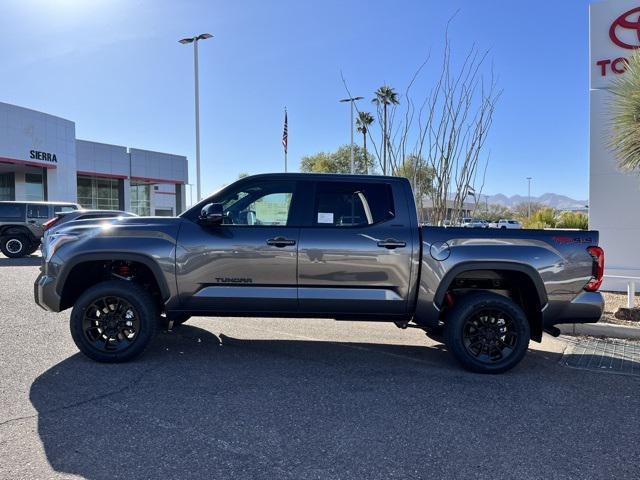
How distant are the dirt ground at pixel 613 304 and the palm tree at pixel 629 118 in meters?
2.26

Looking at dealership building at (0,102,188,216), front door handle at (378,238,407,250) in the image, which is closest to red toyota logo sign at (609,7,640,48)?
front door handle at (378,238,407,250)

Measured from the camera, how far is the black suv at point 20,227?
658 inches

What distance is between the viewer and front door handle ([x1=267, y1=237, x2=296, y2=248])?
4.97m

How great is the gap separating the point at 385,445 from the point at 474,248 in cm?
226

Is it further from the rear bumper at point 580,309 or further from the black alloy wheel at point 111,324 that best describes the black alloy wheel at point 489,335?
the black alloy wheel at point 111,324

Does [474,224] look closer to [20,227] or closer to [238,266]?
[238,266]

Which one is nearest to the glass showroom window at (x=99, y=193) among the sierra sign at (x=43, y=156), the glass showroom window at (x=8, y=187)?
the glass showroom window at (x=8, y=187)

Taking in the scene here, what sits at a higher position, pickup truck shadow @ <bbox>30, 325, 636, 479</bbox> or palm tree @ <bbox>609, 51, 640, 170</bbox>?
palm tree @ <bbox>609, 51, 640, 170</bbox>

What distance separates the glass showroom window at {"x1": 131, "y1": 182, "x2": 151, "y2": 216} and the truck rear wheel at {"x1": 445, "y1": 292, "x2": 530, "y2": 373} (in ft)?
141

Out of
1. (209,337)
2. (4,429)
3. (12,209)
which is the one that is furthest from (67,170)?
(4,429)

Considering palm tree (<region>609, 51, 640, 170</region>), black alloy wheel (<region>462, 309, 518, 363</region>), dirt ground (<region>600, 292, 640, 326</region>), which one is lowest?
dirt ground (<region>600, 292, 640, 326</region>)

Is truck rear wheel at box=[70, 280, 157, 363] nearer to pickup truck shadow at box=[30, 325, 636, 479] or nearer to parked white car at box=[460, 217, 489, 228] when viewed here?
pickup truck shadow at box=[30, 325, 636, 479]

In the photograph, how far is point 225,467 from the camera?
307 cm

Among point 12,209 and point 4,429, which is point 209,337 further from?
point 12,209
